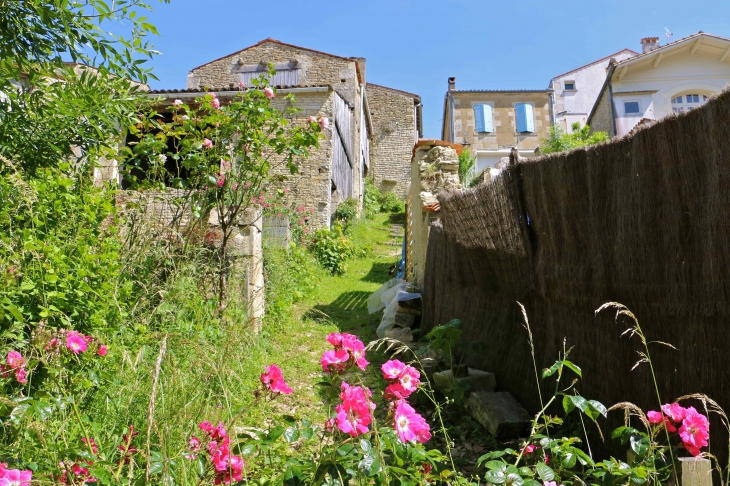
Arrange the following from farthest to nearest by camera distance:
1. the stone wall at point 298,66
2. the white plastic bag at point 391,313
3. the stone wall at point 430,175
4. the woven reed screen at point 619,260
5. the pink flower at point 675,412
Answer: the stone wall at point 298,66 < the stone wall at point 430,175 < the white plastic bag at point 391,313 < the woven reed screen at point 619,260 < the pink flower at point 675,412

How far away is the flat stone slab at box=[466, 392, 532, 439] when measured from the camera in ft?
11.8

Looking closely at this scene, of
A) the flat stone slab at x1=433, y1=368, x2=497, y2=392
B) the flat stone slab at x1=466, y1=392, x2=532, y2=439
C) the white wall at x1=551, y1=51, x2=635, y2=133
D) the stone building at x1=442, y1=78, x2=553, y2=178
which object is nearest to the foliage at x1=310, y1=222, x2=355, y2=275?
the flat stone slab at x1=433, y1=368, x2=497, y2=392

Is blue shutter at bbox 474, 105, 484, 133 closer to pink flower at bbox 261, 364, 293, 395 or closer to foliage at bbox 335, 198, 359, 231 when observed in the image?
foliage at bbox 335, 198, 359, 231

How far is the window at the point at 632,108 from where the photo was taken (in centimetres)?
1823

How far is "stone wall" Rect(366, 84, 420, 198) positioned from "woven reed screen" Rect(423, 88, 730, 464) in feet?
68.4

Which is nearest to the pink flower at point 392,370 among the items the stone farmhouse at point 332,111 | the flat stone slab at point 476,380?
the flat stone slab at point 476,380

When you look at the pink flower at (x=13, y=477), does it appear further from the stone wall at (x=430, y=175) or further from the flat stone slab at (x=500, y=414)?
the stone wall at (x=430, y=175)

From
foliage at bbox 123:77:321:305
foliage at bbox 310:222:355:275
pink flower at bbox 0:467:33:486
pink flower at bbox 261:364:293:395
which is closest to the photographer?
pink flower at bbox 0:467:33:486

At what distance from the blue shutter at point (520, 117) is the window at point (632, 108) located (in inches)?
331

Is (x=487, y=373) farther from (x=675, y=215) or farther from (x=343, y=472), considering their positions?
(x=343, y=472)

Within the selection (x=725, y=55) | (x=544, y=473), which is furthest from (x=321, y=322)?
(x=725, y=55)

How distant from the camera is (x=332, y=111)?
14008mm

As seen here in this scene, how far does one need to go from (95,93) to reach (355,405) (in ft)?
10.3

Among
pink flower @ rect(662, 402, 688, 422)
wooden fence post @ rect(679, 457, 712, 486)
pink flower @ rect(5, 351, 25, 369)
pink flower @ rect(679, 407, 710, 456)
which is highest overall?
pink flower @ rect(5, 351, 25, 369)
